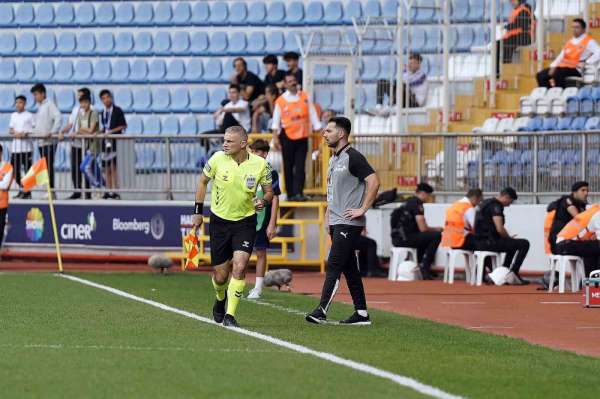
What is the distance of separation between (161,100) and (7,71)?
157 inches

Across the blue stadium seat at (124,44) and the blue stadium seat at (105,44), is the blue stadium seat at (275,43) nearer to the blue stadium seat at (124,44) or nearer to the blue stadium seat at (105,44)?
the blue stadium seat at (124,44)

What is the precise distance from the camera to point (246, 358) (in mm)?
10234

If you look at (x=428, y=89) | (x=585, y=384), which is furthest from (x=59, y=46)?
(x=585, y=384)

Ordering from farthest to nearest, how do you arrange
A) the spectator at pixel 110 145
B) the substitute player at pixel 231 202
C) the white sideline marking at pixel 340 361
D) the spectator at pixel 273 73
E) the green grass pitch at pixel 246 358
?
1. the spectator at pixel 110 145
2. the spectator at pixel 273 73
3. the substitute player at pixel 231 202
4. the green grass pitch at pixel 246 358
5. the white sideline marking at pixel 340 361

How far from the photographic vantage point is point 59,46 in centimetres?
3194

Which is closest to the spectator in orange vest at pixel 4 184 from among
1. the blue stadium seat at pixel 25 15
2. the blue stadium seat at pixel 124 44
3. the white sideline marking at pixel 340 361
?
the blue stadium seat at pixel 124 44

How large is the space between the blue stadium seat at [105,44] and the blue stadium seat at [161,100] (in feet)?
5.52

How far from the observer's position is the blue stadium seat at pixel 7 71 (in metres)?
32.0

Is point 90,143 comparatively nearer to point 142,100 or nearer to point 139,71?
point 142,100

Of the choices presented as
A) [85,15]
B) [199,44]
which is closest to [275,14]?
[199,44]

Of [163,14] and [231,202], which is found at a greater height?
[163,14]

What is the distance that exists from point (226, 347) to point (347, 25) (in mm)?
19090

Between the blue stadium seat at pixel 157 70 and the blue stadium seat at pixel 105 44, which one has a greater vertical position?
the blue stadium seat at pixel 105 44

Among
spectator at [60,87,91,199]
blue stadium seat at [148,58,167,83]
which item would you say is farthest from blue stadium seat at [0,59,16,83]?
spectator at [60,87,91,199]
